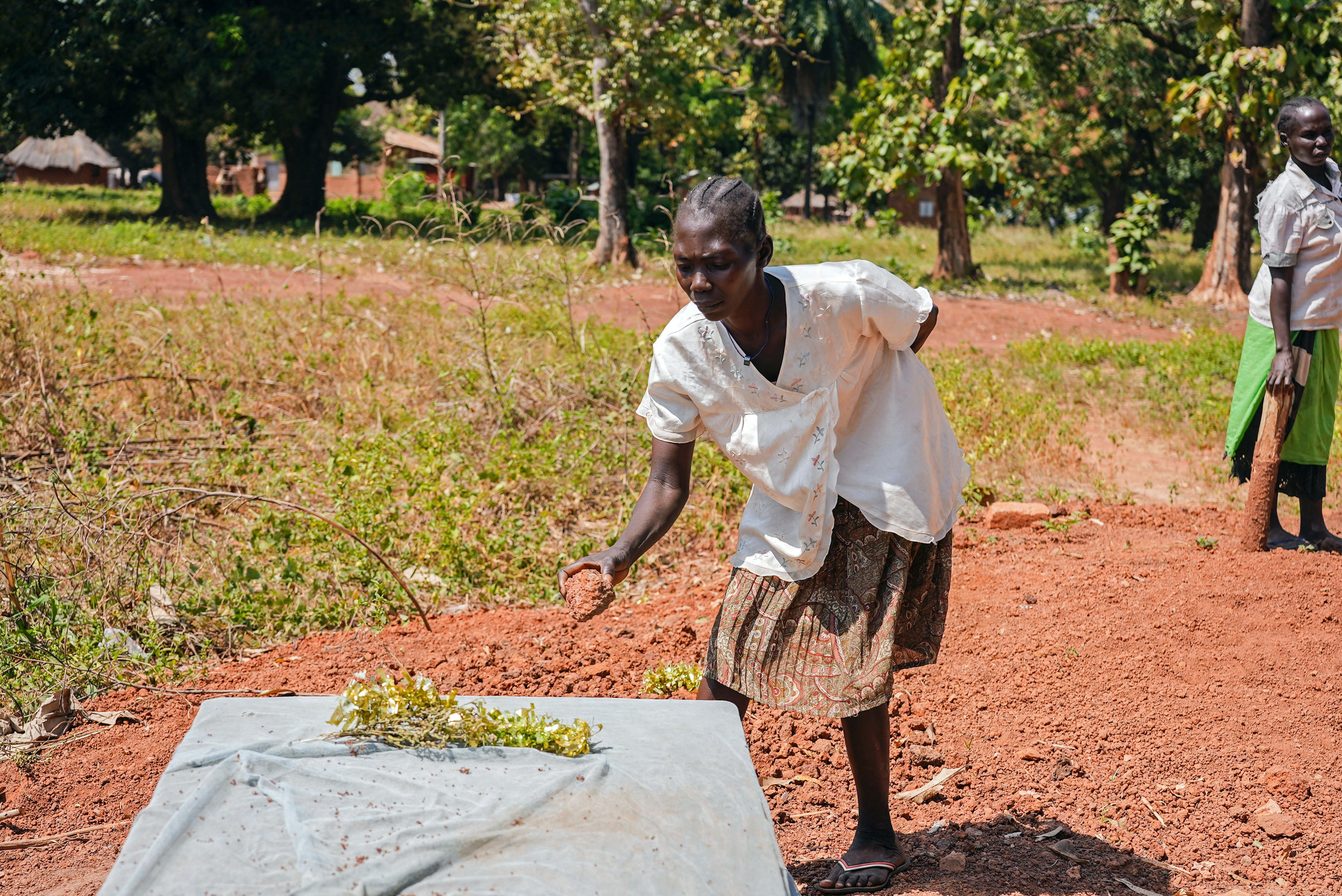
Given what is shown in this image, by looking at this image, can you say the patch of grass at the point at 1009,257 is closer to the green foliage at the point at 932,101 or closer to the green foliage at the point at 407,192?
the green foliage at the point at 932,101

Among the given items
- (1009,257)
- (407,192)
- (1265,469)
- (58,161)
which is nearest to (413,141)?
(58,161)

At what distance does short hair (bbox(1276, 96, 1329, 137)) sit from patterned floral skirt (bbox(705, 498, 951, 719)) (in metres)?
2.54

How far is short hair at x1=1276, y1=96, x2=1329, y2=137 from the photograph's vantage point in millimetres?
3934

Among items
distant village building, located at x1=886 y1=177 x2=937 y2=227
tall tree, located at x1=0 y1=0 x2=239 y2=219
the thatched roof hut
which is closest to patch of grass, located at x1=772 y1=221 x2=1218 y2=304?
distant village building, located at x1=886 y1=177 x2=937 y2=227

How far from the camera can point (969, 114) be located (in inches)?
475

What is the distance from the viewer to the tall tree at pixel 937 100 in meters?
11.6

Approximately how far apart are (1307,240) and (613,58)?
10129 millimetres

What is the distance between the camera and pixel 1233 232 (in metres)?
11.6

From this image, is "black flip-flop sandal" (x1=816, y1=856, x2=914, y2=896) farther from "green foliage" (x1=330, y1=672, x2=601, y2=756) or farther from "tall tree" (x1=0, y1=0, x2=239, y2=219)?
"tall tree" (x1=0, y1=0, x2=239, y2=219)

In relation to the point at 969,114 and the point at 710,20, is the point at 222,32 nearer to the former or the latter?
the point at 710,20

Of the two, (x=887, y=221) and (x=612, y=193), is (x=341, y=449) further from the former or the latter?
(x=887, y=221)

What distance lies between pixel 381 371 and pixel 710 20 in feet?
26.4

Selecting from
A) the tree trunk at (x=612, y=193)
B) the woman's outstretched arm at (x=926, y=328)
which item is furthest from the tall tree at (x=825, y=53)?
the woman's outstretched arm at (x=926, y=328)

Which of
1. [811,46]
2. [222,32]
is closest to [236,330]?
[222,32]
